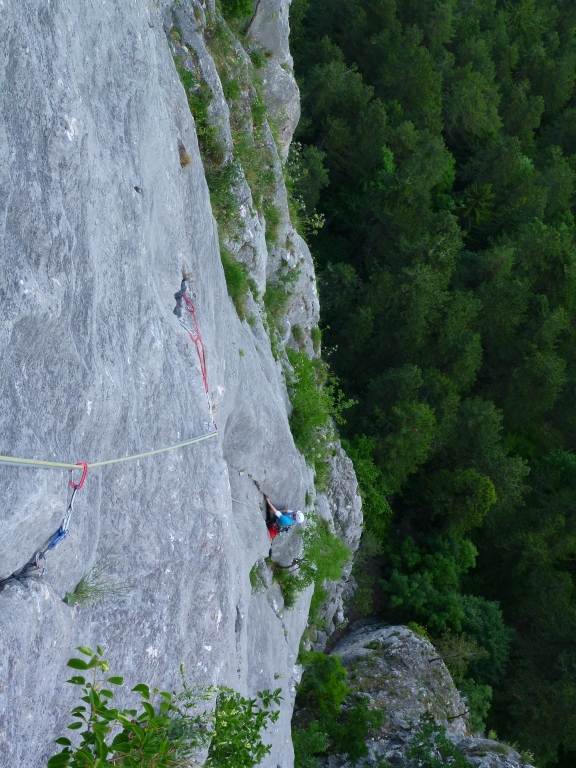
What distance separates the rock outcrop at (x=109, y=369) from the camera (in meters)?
4.59

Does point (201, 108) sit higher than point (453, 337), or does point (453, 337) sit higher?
point (453, 337)

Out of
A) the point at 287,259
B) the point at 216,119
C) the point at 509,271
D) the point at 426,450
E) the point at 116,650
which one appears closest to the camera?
the point at 116,650

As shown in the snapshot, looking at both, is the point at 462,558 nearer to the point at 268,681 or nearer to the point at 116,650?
the point at 268,681

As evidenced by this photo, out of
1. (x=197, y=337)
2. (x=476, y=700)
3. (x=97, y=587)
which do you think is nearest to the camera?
(x=97, y=587)

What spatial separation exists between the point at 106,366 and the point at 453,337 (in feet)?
68.7

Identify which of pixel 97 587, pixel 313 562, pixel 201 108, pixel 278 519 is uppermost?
pixel 201 108

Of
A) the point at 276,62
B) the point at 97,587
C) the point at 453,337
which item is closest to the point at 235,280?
the point at 97,587

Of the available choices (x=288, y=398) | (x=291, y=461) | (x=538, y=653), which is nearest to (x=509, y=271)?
(x=538, y=653)

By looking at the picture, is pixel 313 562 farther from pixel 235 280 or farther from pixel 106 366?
pixel 106 366

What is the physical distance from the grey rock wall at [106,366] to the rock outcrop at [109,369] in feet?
0.06

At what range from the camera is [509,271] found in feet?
89.4

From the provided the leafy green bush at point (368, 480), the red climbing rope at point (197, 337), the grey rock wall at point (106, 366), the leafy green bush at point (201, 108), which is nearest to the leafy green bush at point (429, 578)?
the leafy green bush at point (368, 480)

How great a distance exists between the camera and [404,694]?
18203 mm

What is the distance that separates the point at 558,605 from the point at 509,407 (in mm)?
8689
